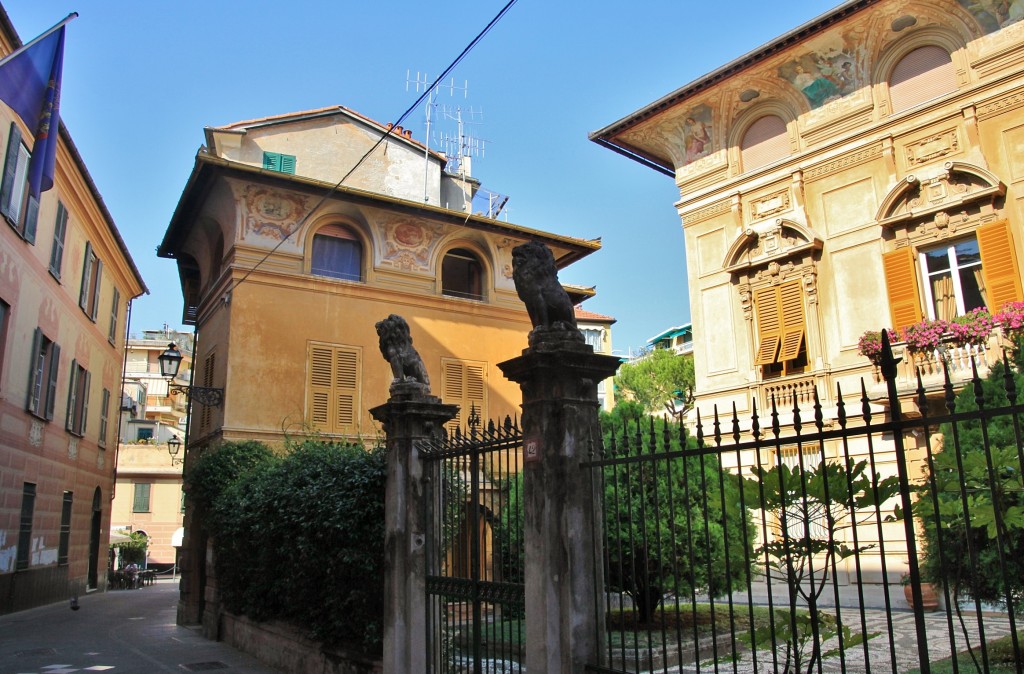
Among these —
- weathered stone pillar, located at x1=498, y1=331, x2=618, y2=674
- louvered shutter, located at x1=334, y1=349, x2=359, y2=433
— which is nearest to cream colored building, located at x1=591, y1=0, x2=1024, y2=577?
louvered shutter, located at x1=334, y1=349, x2=359, y2=433

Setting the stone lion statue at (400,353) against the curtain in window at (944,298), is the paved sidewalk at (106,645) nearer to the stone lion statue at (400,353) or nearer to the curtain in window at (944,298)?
the stone lion statue at (400,353)

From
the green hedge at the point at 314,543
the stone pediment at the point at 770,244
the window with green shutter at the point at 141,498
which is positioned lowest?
the green hedge at the point at 314,543

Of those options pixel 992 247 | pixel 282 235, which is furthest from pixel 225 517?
pixel 992 247

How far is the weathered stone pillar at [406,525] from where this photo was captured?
7.51 m

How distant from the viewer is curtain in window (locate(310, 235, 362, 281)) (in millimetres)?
17062

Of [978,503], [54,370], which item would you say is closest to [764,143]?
[978,503]

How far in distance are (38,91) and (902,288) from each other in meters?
13.8

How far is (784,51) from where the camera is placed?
1628 centimetres

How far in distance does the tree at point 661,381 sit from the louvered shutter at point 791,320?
25.6 meters

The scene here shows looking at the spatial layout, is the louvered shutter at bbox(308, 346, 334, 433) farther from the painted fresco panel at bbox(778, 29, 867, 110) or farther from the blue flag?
the painted fresco panel at bbox(778, 29, 867, 110)

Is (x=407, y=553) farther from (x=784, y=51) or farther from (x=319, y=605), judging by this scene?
(x=784, y=51)

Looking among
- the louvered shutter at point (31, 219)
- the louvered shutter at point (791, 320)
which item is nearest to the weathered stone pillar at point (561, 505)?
the louvered shutter at point (791, 320)

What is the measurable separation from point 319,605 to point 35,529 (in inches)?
479

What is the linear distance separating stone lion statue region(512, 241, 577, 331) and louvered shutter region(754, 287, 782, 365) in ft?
36.3
